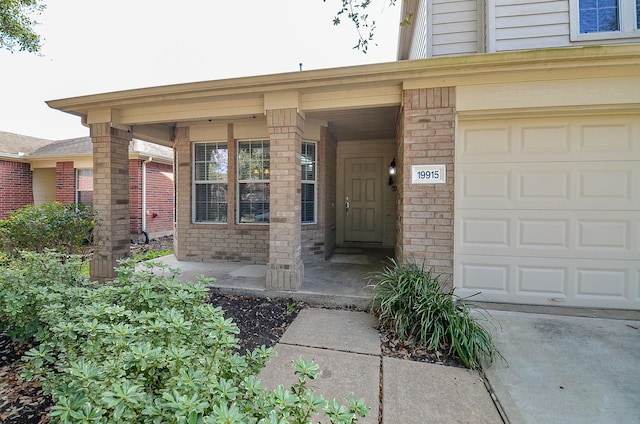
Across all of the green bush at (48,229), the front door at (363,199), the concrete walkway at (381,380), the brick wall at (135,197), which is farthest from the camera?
the brick wall at (135,197)

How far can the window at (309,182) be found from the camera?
19.4ft

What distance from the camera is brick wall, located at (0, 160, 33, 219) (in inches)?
393

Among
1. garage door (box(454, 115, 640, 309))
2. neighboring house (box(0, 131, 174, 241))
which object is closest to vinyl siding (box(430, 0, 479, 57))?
garage door (box(454, 115, 640, 309))

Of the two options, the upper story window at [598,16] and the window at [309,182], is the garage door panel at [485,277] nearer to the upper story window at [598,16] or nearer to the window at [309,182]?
→ the window at [309,182]

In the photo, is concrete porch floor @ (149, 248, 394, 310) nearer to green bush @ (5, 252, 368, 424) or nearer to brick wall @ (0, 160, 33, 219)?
green bush @ (5, 252, 368, 424)

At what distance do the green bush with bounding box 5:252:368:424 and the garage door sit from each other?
309 cm

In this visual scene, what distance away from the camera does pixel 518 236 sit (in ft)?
12.1

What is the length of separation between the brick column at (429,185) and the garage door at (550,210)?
10.3 inches

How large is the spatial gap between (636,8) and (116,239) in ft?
26.6

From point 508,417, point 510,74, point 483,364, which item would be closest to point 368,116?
point 510,74

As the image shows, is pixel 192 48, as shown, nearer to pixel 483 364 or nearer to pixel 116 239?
pixel 116 239

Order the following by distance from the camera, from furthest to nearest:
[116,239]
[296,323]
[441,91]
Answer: [116,239]
[441,91]
[296,323]

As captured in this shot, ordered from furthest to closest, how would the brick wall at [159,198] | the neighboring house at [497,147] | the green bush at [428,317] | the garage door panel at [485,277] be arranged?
the brick wall at [159,198] → the garage door panel at [485,277] → the neighboring house at [497,147] → the green bush at [428,317]

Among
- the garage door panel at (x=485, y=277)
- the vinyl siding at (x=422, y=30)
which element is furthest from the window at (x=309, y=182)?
the garage door panel at (x=485, y=277)
